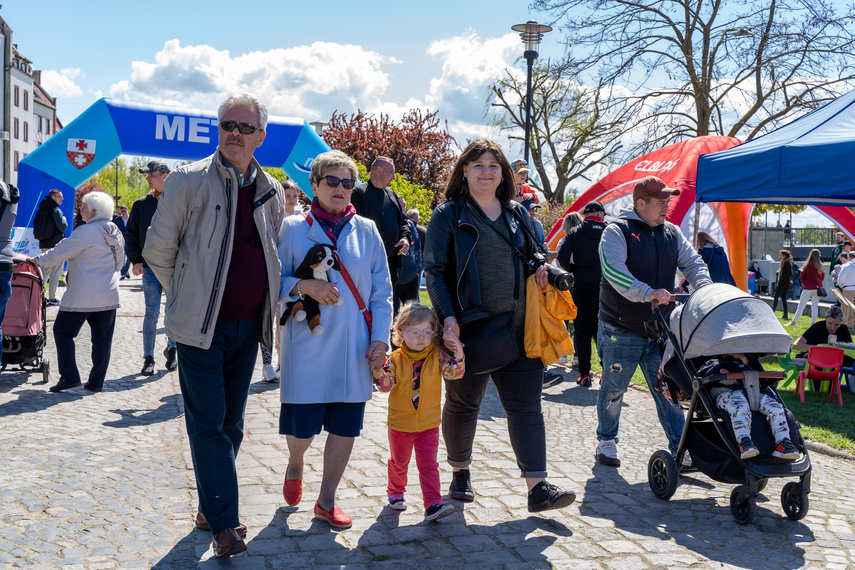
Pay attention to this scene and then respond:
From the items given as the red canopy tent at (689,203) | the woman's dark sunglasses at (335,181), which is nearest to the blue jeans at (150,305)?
Result: the woman's dark sunglasses at (335,181)

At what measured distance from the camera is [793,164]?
7.56m

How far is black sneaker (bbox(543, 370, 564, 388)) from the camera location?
8.28 m

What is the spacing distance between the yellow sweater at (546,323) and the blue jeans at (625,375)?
130 centimetres

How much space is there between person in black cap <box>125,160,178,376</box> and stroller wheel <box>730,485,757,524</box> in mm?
5363

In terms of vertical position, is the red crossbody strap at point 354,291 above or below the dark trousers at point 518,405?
above

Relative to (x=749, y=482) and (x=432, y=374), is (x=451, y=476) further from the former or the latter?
(x=749, y=482)

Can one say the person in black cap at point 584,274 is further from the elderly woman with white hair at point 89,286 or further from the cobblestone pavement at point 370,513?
the elderly woman with white hair at point 89,286

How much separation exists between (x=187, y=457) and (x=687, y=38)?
18044 mm

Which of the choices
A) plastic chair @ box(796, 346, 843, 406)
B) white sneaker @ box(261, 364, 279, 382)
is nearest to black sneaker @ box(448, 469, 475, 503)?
white sneaker @ box(261, 364, 279, 382)

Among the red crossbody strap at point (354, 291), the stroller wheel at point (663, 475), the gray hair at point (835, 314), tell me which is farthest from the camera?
the gray hair at point (835, 314)

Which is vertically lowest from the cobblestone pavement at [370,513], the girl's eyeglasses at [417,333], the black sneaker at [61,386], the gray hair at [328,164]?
the cobblestone pavement at [370,513]

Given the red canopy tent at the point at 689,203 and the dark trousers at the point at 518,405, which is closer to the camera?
the dark trousers at the point at 518,405

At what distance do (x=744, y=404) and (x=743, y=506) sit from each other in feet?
1.81

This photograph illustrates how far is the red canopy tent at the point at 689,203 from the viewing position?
38.4ft
